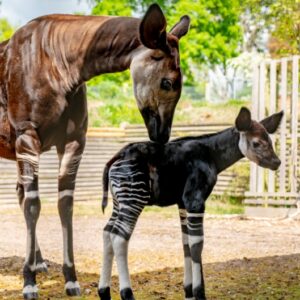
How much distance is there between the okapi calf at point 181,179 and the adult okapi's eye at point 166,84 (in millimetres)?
398

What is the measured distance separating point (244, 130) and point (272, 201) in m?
8.84

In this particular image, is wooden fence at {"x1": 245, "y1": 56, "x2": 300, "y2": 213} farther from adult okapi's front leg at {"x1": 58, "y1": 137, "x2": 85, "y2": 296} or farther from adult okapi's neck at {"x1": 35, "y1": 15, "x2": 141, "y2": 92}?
adult okapi's neck at {"x1": 35, "y1": 15, "x2": 141, "y2": 92}

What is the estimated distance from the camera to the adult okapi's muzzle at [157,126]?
4508mm

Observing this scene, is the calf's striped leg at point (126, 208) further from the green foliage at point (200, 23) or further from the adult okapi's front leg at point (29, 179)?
the green foliage at point (200, 23)

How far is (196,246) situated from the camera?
440 centimetres

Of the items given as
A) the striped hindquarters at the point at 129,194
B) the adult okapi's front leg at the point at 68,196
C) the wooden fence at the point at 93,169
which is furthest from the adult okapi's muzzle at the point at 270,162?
the wooden fence at the point at 93,169

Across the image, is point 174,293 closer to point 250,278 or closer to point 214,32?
point 250,278

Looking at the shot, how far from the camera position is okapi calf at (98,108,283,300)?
4441 mm

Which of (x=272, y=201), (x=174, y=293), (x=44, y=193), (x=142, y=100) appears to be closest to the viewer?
(x=142, y=100)

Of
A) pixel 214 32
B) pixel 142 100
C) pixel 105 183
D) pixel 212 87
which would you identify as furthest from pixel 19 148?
pixel 212 87

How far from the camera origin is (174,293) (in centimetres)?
576

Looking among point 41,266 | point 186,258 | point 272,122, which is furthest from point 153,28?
point 41,266

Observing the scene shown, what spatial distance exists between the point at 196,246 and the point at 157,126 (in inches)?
33.4

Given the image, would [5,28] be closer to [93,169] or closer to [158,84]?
[93,169]
